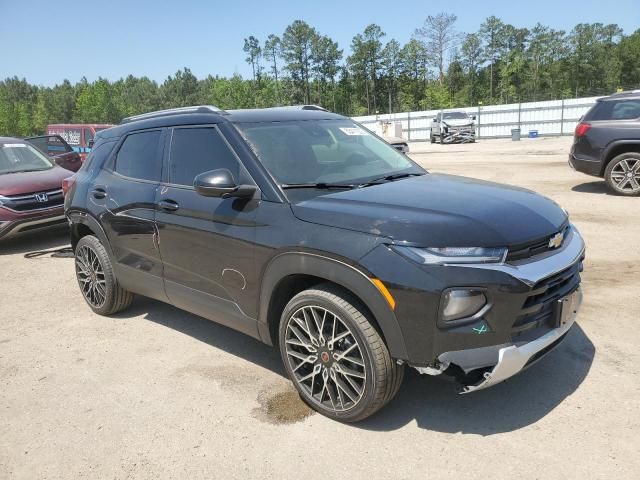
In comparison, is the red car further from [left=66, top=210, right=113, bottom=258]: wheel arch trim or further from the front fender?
the front fender

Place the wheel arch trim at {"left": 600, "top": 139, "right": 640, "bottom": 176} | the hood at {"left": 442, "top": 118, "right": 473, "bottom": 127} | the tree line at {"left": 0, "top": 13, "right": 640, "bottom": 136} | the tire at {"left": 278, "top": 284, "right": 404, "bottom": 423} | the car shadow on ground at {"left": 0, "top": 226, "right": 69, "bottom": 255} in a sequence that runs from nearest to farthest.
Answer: the tire at {"left": 278, "top": 284, "right": 404, "bottom": 423}
the car shadow on ground at {"left": 0, "top": 226, "right": 69, "bottom": 255}
the wheel arch trim at {"left": 600, "top": 139, "right": 640, "bottom": 176}
the hood at {"left": 442, "top": 118, "right": 473, "bottom": 127}
the tree line at {"left": 0, "top": 13, "right": 640, "bottom": 136}

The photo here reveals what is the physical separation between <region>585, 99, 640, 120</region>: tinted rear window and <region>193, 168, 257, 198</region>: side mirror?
8704 mm

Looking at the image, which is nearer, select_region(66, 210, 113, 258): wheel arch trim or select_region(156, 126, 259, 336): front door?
select_region(156, 126, 259, 336): front door

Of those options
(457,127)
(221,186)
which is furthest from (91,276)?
(457,127)

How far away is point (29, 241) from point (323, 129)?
7.33 m

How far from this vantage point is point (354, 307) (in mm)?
2930

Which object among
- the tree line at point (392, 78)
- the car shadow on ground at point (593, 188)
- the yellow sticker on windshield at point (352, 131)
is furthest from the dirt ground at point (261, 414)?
the tree line at point (392, 78)

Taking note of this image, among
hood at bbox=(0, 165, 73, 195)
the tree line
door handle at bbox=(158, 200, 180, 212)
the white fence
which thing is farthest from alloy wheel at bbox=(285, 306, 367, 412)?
the tree line

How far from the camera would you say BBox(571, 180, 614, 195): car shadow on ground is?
10459mm

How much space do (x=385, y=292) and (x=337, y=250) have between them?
14.2 inches

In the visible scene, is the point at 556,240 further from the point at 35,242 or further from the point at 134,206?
the point at 35,242

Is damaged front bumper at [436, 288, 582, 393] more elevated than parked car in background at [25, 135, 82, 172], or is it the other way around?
parked car in background at [25, 135, 82, 172]

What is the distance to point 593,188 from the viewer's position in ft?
36.0

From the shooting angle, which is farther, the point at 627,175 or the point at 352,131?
the point at 627,175
